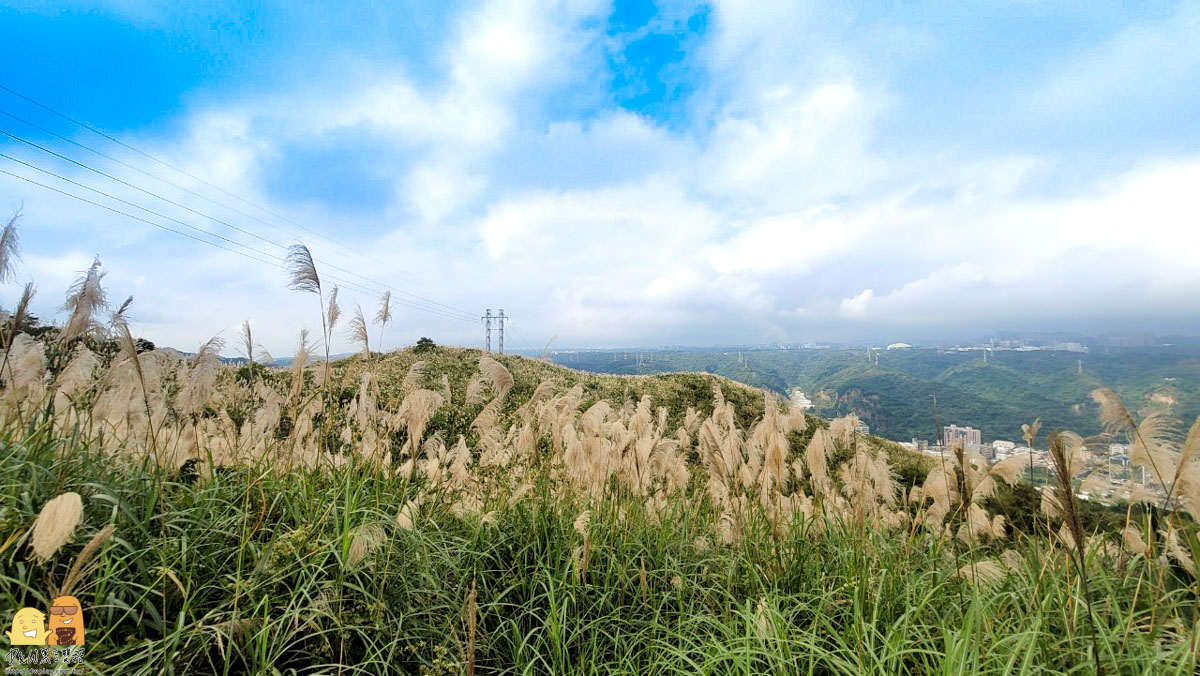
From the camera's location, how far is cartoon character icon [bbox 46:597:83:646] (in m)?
2.19

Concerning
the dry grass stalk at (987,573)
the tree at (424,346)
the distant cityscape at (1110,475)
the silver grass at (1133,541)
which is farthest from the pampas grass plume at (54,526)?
the tree at (424,346)

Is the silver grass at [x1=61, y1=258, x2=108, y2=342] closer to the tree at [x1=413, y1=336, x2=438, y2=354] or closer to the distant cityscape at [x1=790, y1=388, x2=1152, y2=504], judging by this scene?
the distant cityscape at [x1=790, y1=388, x2=1152, y2=504]

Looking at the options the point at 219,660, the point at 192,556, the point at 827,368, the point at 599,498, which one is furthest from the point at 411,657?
the point at 827,368

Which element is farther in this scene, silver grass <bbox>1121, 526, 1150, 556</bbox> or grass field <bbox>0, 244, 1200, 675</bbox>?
silver grass <bbox>1121, 526, 1150, 556</bbox>

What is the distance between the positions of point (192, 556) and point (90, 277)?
2280mm

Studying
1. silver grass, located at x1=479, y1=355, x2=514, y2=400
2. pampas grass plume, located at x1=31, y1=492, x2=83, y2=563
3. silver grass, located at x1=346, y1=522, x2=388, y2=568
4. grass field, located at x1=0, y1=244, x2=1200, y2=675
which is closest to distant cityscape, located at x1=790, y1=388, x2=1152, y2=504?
grass field, located at x1=0, y1=244, x2=1200, y2=675

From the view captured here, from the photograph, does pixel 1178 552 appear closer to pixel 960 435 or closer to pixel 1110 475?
pixel 1110 475

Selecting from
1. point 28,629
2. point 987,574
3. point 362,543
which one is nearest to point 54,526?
point 28,629

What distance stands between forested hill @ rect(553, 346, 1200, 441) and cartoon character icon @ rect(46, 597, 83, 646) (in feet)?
18.0

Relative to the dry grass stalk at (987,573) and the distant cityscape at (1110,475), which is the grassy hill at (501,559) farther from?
the distant cityscape at (1110,475)

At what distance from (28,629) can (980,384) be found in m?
50.6

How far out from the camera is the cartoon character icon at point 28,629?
210cm

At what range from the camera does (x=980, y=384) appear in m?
39.4

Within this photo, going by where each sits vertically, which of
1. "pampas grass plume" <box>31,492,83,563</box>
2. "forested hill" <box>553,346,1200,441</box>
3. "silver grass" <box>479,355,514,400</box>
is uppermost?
"silver grass" <box>479,355,514,400</box>
